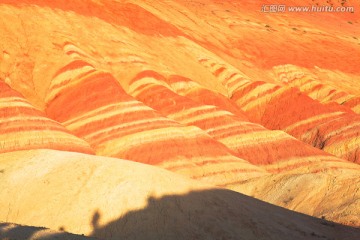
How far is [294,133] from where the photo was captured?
53938mm

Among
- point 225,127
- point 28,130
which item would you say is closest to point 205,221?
point 28,130

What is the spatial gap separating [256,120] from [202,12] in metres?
29.5

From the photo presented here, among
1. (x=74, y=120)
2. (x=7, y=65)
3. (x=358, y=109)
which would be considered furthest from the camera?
(x=358, y=109)

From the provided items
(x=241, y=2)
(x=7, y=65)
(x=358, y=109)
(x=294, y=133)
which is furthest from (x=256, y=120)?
(x=241, y=2)

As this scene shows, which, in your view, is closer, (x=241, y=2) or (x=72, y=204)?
(x=72, y=204)

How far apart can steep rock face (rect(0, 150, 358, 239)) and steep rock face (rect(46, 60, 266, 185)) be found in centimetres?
1651

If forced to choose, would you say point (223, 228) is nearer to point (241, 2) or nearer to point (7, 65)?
point (7, 65)

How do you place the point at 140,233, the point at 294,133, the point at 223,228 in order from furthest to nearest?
the point at 294,133 → the point at 223,228 → the point at 140,233

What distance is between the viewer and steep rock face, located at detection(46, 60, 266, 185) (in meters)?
37.2

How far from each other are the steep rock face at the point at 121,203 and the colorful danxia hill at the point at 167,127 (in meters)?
0.05

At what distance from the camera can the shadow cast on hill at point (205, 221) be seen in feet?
56.4

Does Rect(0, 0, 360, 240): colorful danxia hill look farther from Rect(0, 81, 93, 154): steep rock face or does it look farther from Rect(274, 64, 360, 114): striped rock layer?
Rect(274, 64, 360, 114): striped rock layer
